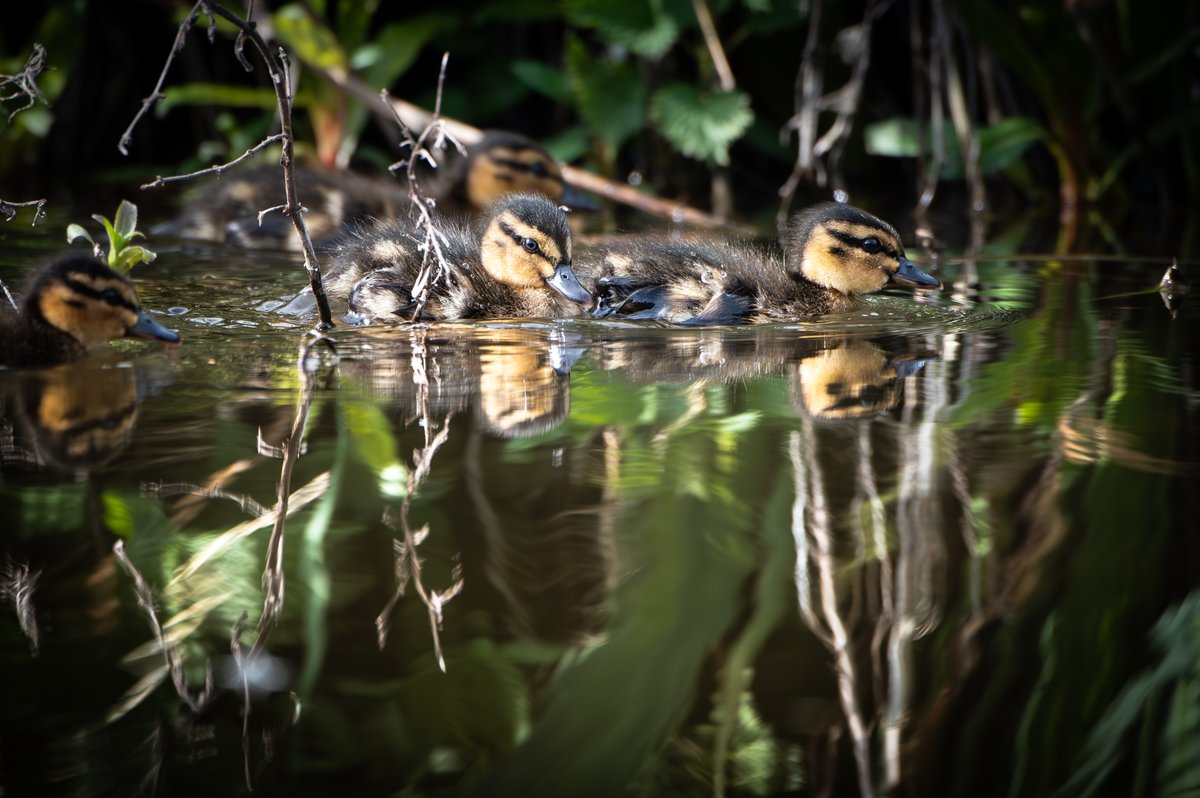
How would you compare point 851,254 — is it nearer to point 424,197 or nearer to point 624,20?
point 424,197

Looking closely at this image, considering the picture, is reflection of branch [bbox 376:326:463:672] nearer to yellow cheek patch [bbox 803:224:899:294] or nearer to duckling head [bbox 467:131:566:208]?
yellow cheek patch [bbox 803:224:899:294]

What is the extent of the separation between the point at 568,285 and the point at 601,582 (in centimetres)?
166

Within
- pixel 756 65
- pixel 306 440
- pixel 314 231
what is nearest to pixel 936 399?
pixel 306 440

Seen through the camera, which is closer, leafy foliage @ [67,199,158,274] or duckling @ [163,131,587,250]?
leafy foliage @ [67,199,158,274]

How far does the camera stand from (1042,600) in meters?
1.36

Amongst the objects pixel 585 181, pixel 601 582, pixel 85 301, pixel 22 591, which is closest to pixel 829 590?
pixel 601 582

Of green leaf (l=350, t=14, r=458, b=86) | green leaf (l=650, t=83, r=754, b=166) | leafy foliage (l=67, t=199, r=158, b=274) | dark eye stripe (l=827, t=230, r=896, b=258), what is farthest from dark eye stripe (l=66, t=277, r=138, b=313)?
green leaf (l=350, t=14, r=458, b=86)

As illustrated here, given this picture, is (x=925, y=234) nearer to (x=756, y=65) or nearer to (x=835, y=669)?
(x=756, y=65)

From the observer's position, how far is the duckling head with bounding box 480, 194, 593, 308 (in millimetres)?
3047

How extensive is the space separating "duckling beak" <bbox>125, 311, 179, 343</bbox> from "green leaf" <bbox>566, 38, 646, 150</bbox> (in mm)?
3413

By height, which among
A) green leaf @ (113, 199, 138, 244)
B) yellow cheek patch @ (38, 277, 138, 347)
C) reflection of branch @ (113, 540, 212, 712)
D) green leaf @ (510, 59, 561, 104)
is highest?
green leaf @ (510, 59, 561, 104)

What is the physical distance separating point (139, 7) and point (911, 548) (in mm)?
6336

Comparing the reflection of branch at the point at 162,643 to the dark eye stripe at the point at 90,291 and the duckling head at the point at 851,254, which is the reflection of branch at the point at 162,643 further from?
the duckling head at the point at 851,254

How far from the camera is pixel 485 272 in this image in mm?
3125
